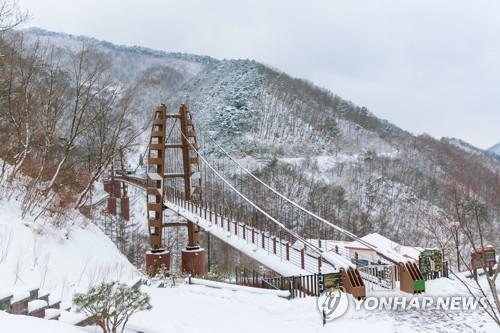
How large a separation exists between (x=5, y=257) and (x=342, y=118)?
211 ft

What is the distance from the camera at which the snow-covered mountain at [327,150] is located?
125 feet

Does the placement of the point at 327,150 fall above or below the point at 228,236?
above

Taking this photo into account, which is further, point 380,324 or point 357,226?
point 357,226

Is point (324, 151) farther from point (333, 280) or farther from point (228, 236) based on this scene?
point (333, 280)

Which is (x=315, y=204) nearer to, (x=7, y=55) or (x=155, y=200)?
(x=155, y=200)

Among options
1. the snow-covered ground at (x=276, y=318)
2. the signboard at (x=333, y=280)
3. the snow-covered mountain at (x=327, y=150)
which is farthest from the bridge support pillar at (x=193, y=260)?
the snow-covered mountain at (x=327, y=150)

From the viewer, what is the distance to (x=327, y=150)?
5416cm

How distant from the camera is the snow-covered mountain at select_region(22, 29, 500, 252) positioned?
1506 inches

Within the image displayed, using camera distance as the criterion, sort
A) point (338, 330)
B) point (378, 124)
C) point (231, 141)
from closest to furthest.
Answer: point (338, 330) < point (231, 141) < point (378, 124)

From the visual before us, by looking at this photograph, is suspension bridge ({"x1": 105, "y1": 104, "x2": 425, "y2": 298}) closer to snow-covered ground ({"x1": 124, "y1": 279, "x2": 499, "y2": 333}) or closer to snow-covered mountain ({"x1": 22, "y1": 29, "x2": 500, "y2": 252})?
snow-covered ground ({"x1": 124, "y1": 279, "x2": 499, "y2": 333})

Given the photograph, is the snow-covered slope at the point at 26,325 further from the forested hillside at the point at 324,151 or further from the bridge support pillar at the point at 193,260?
the bridge support pillar at the point at 193,260

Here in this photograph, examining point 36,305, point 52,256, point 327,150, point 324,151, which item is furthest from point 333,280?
point 327,150

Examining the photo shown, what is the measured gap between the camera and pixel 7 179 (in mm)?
8625

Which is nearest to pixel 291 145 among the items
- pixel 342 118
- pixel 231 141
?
pixel 231 141
